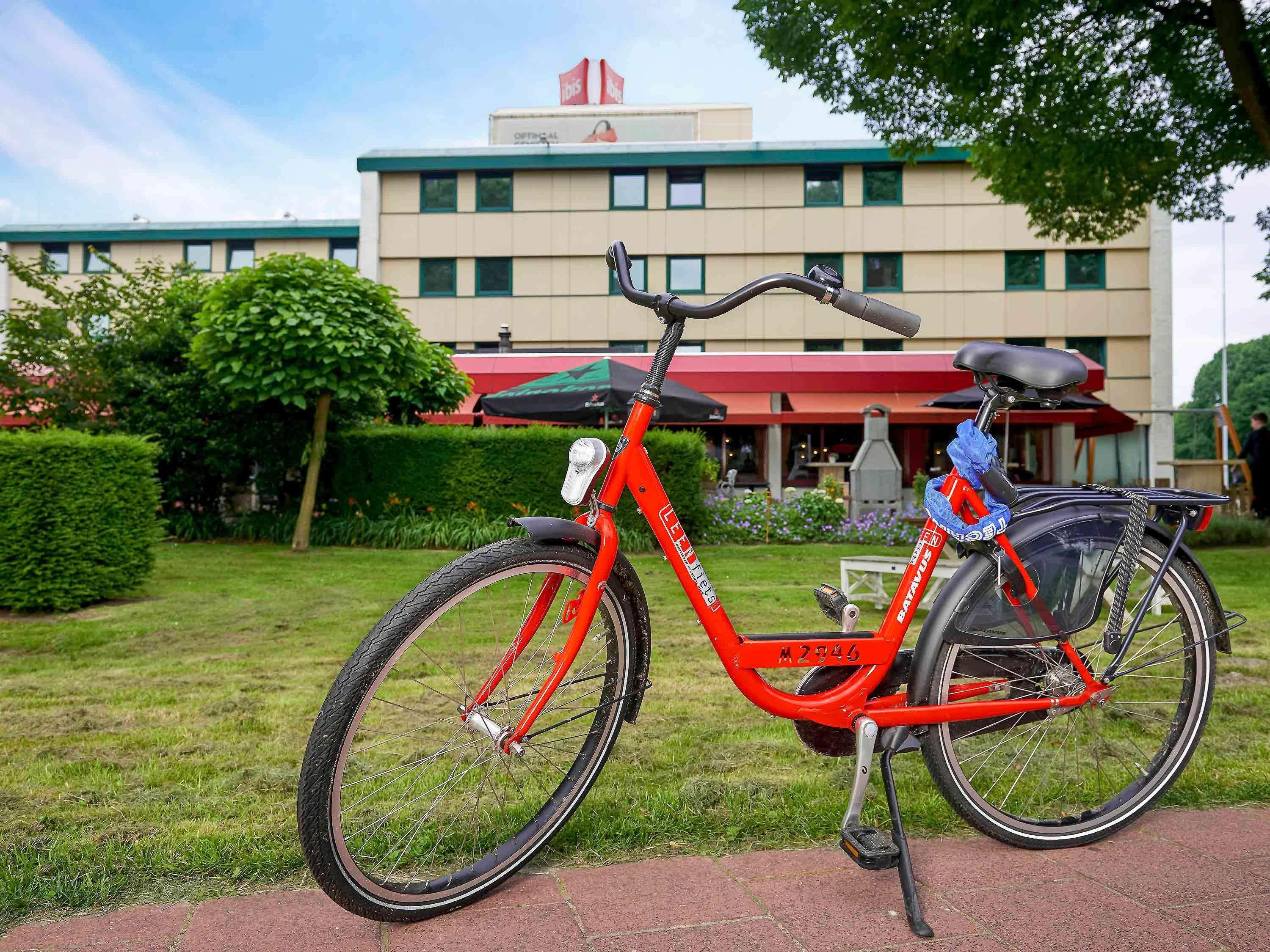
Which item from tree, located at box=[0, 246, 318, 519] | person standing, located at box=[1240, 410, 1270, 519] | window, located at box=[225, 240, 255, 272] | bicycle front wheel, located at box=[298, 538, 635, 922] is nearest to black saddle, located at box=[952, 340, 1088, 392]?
bicycle front wheel, located at box=[298, 538, 635, 922]

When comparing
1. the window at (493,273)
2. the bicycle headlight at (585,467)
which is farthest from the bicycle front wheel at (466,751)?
the window at (493,273)

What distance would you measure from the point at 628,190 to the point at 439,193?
5884mm

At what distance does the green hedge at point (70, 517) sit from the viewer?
19.4 ft

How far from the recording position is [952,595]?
211 centimetres

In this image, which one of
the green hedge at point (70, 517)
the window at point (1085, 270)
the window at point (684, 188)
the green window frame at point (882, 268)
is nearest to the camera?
the green hedge at point (70, 517)

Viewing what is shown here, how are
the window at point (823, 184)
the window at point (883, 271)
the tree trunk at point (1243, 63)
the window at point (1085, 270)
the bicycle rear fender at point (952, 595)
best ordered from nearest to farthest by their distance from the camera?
the bicycle rear fender at point (952, 595)
the tree trunk at point (1243, 63)
the window at point (1085, 270)
the window at point (883, 271)
the window at point (823, 184)

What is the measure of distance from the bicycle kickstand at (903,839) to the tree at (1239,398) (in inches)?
2677

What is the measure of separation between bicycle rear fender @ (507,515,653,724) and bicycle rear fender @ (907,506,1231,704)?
0.64m

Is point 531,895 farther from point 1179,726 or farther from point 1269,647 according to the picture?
point 1269,647

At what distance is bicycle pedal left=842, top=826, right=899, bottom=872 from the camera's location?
1.89 meters

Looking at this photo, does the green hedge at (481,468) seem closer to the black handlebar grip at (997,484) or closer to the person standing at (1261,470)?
the person standing at (1261,470)

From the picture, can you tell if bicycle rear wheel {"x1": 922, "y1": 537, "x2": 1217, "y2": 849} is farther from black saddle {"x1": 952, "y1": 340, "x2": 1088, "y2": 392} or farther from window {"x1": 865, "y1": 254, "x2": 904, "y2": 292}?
window {"x1": 865, "y1": 254, "x2": 904, "y2": 292}

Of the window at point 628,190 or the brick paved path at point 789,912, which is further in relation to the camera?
the window at point 628,190

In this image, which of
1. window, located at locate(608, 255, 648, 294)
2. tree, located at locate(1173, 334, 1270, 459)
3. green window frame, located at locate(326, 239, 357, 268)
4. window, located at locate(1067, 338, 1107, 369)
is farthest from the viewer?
tree, located at locate(1173, 334, 1270, 459)
